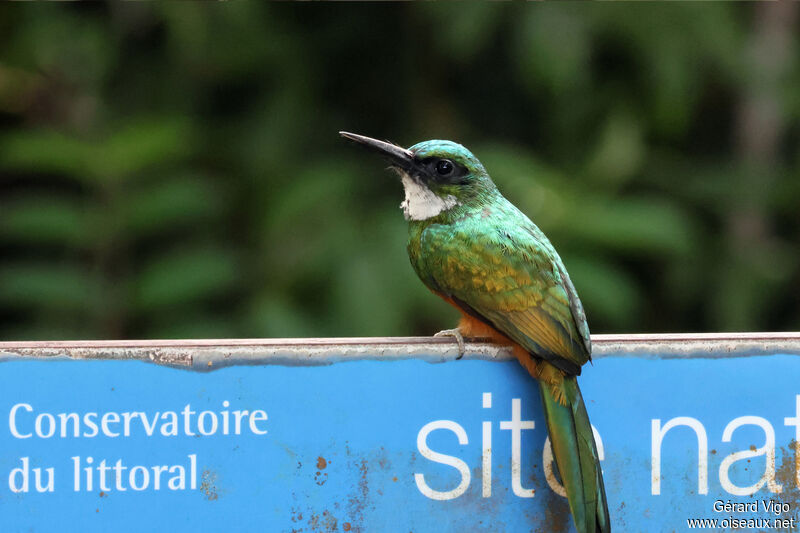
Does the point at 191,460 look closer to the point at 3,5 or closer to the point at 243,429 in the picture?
the point at 243,429

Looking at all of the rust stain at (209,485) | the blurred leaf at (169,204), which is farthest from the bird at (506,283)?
the blurred leaf at (169,204)

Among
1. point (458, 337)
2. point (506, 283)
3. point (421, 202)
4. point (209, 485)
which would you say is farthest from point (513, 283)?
point (209, 485)

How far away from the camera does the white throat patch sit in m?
1.91

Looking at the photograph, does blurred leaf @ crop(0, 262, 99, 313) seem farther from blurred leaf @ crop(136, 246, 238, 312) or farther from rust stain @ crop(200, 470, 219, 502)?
rust stain @ crop(200, 470, 219, 502)

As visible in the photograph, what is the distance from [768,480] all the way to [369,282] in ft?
5.27

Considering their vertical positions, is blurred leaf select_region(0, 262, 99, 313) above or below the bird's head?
above

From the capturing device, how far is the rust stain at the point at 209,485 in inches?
60.4

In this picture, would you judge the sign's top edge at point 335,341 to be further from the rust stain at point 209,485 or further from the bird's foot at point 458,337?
the rust stain at point 209,485

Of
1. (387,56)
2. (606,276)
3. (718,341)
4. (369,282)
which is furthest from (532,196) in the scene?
(718,341)

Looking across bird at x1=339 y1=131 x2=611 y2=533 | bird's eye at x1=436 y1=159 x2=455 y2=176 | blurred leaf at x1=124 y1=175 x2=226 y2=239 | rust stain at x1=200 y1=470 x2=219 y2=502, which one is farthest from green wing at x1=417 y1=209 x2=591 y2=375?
blurred leaf at x1=124 y1=175 x2=226 y2=239

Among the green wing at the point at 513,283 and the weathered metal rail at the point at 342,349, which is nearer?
the weathered metal rail at the point at 342,349

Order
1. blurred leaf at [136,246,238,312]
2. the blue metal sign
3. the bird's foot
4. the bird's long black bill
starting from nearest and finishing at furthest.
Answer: the blue metal sign, the bird's foot, the bird's long black bill, blurred leaf at [136,246,238,312]

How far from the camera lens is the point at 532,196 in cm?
321

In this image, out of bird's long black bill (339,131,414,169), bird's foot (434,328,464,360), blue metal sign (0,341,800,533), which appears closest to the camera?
blue metal sign (0,341,800,533)
